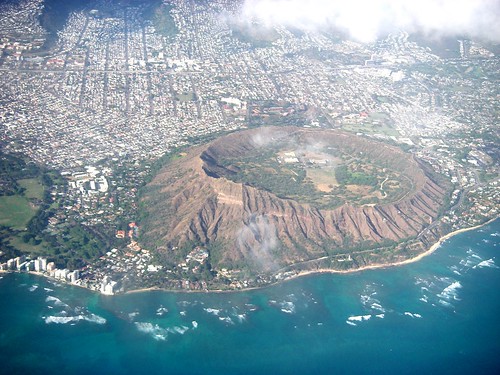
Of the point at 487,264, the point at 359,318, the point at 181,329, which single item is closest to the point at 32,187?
the point at 181,329

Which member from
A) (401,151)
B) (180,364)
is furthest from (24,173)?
(401,151)

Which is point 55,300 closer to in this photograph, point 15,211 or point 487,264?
point 15,211

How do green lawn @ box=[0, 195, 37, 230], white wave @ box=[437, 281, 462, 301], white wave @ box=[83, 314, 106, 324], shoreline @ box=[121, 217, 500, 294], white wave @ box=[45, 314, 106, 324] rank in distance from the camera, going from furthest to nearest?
green lawn @ box=[0, 195, 37, 230] → white wave @ box=[437, 281, 462, 301] → shoreline @ box=[121, 217, 500, 294] → white wave @ box=[83, 314, 106, 324] → white wave @ box=[45, 314, 106, 324]

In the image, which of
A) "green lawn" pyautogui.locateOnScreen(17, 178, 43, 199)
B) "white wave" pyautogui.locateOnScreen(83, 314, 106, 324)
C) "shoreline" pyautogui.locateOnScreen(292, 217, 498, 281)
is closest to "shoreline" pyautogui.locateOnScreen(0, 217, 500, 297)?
"shoreline" pyautogui.locateOnScreen(292, 217, 498, 281)

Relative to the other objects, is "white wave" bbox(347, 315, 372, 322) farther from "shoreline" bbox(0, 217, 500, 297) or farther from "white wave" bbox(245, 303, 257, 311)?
"white wave" bbox(245, 303, 257, 311)

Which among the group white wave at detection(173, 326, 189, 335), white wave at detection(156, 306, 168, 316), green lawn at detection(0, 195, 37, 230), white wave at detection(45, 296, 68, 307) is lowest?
white wave at detection(173, 326, 189, 335)

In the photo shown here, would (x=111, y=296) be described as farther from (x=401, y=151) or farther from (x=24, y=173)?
(x=401, y=151)

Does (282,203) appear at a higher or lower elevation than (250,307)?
higher
